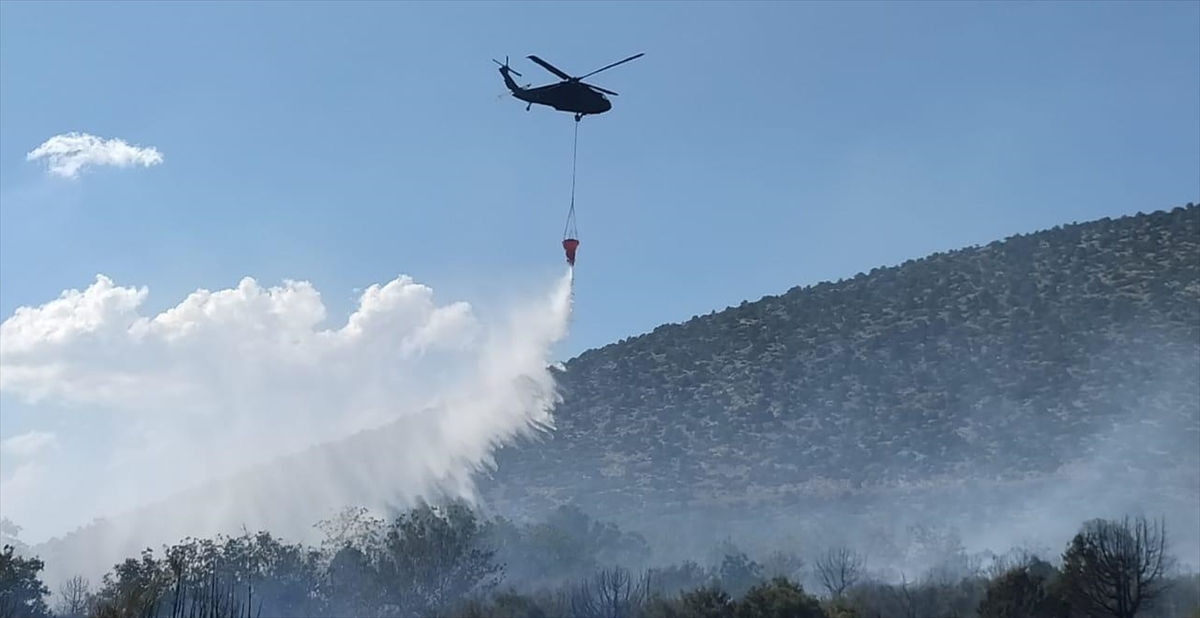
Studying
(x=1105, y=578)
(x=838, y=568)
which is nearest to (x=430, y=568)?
(x=838, y=568)

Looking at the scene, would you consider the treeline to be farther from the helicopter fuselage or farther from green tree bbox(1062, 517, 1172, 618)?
the helicopter fuselage

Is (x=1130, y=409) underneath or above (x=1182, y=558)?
above

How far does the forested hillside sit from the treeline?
8827 millimetres

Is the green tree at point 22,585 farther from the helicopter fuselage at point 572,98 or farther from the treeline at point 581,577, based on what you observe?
the helicopter fuselage at point 572,98

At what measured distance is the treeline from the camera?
153 ft

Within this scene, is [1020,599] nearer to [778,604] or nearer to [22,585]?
[778,604]

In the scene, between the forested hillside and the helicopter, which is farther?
the forested hillside

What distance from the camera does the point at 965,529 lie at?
9038cm

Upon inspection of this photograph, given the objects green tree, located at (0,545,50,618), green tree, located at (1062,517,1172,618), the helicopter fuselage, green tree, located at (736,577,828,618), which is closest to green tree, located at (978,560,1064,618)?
green tree, located at (1062,517,1172,618)

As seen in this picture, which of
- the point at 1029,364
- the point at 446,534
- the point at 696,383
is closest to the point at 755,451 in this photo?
the point at 696,383

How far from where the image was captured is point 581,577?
84438 mm

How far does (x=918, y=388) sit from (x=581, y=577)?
33.1 m

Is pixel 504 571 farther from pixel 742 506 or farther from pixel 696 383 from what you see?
pixel 696 383

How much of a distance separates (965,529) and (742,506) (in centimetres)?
1650
